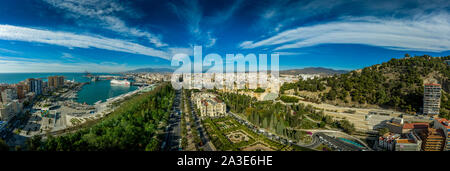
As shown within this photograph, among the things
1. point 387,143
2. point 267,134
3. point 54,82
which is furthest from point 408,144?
point 54,82

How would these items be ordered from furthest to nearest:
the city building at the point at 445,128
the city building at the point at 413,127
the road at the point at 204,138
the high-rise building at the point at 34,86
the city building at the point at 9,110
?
the high-rise building at the point at 34,86, the city building at the point at 9,110, the city building at the point at 413,127, the road at the point at 204,138, the city building at the point at 445,128

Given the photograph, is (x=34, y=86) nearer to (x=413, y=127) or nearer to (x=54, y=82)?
(x=54, y=82)

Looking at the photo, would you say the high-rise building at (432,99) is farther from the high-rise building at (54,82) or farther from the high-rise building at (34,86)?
the high-rise building at (54,82)

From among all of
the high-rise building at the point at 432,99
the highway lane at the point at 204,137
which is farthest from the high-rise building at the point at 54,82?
the high-rise building at the point at 432,99
